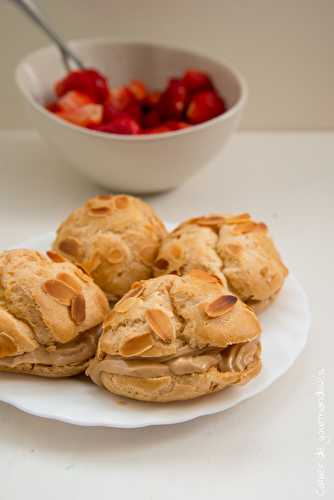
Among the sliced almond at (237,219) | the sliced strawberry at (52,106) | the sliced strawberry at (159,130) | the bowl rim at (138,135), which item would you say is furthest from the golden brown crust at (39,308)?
the sliced strawberry at (52,106)

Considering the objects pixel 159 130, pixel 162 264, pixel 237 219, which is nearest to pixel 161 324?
pixel 162 264

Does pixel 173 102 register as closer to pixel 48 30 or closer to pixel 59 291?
pixel 48 30

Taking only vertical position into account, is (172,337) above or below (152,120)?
above

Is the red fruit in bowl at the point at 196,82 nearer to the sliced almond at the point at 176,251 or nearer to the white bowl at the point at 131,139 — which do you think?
the white bowl at the point at 131,139

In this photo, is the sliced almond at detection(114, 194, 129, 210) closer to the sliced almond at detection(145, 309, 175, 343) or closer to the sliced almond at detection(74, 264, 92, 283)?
the sliced almond at detection(74, 264, 92, 283)

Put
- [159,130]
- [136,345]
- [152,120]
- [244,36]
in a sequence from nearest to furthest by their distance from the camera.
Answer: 1. [136,345]
2. [159,130]
3. [152,120]
4. [244,36]

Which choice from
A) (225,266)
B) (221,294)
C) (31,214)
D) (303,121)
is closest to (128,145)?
(31,214)
